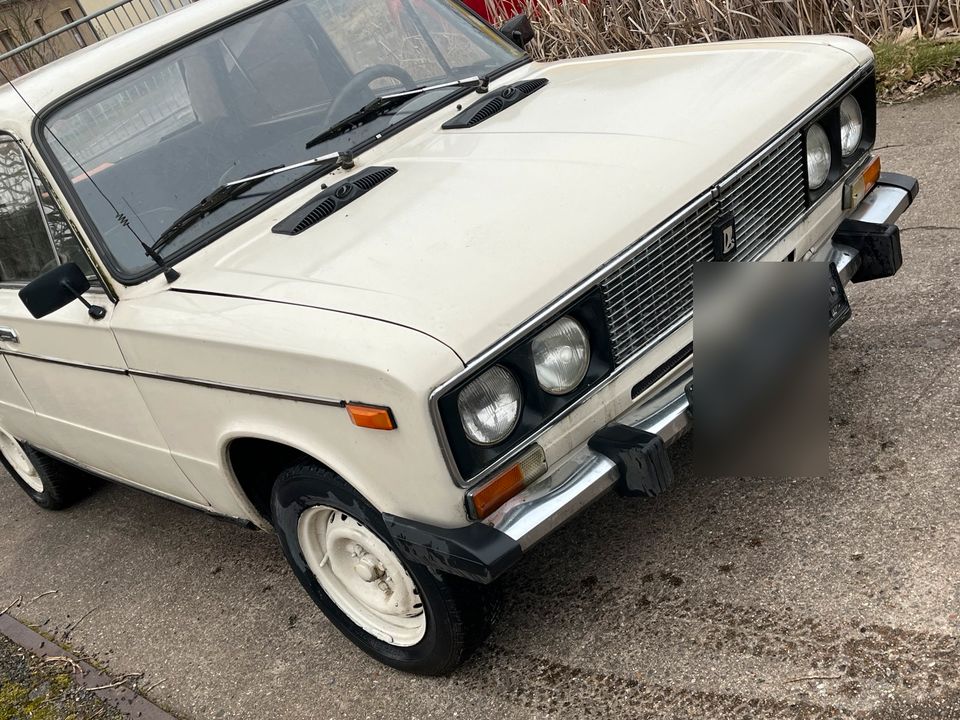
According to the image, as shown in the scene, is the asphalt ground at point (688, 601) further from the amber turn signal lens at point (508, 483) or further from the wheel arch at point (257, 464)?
the amber turn signal lens at point (508, 483)

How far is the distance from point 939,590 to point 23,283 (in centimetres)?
338

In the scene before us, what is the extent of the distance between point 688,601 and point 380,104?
2107mm

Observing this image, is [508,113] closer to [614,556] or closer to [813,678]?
[614,556]

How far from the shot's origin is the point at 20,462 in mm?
5070

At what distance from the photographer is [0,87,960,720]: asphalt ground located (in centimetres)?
266

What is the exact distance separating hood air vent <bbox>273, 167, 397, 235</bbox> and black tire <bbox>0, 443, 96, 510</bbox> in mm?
2298

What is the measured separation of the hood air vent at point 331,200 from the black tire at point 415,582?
771 millimetres

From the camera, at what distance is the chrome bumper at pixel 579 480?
8.17ft

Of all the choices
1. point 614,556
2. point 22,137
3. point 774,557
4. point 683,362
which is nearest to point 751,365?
point 683,362

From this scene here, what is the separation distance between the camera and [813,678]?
258cm

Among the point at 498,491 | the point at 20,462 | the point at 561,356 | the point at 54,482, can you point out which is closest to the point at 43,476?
the point at 54,482

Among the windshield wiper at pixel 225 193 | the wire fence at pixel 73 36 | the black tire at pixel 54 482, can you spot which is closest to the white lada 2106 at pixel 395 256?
the windshield wiper at pixel 225 193

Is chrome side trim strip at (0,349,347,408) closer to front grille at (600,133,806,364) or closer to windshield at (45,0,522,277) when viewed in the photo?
windshield at (45,0,522,277)

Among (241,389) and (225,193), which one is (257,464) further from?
(225,193)
